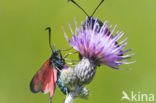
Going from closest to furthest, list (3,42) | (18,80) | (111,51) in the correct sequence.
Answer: (111,51) → (18,80) → (3,42)

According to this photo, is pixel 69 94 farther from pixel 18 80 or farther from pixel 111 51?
pixel 18 80

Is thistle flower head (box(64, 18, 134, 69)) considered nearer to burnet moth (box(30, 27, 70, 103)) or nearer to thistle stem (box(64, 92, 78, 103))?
burnet moth (box(30, 27, 70, 103))

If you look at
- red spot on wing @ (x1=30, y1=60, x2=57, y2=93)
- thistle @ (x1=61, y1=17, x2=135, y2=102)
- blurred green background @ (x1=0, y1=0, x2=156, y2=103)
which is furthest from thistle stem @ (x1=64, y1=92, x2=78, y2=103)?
blurred green background @ (x1=0, y1=0, x2=156, y2=103)

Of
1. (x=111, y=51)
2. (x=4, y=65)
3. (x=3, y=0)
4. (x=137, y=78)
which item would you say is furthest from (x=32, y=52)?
(x=111, y=51)

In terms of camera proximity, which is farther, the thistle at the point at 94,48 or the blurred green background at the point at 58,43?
the blurred green background at the point at 58,43

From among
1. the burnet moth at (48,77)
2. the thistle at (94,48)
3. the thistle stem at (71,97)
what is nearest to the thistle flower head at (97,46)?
the thistle at (94,48)

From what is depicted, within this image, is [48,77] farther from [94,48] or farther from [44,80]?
[94,48]

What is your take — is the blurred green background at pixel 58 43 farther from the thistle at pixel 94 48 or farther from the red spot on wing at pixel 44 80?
the thistle at pixel 94 48

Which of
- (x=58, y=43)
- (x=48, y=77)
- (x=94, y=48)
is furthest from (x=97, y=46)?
(x=58, y=43)
